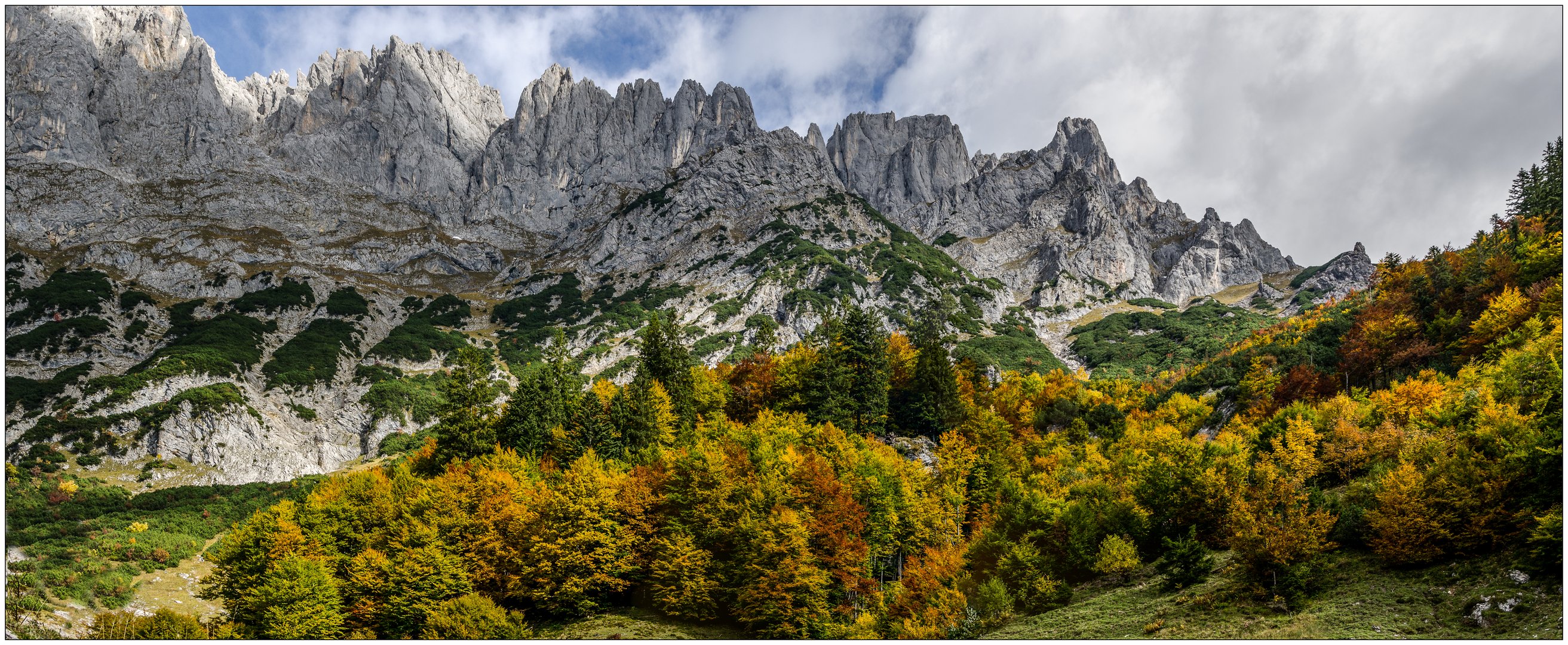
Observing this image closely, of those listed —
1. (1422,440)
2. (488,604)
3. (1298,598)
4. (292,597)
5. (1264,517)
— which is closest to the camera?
(1298,598)

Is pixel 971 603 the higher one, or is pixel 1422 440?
pixel 1422 440

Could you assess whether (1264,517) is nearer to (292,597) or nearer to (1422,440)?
(1422,440)

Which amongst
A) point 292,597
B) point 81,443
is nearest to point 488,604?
point 292,597

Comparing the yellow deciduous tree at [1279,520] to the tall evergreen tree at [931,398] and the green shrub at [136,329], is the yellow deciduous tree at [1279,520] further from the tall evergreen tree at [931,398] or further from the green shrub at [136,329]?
the green shrub at [136,329]

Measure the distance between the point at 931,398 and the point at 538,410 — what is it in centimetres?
4196

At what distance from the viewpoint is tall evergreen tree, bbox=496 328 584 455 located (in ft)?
228

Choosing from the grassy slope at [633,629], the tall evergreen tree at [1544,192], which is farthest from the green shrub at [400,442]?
the tall evergreen tree at [1544,192]

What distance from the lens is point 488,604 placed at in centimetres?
4747

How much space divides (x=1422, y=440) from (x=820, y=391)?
49098 millimetres

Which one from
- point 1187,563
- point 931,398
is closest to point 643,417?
point 931,398

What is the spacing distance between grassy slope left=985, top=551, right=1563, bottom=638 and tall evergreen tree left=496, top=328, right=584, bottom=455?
46477 millimetres

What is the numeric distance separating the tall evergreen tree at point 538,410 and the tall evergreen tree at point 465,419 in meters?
1.94

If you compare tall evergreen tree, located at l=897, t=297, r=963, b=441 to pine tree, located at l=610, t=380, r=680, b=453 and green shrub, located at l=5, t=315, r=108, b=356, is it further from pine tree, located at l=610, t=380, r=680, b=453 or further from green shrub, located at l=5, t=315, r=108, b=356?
green shrub, located at l=5, t=315, r=108, b=356

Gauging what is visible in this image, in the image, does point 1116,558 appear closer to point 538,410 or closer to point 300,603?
point 538,410
